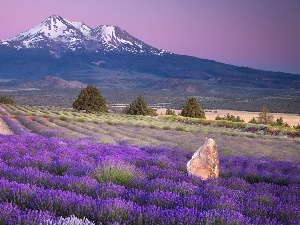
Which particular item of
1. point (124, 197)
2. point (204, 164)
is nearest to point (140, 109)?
point (204, 164)

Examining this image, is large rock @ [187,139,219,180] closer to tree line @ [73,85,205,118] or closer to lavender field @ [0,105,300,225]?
lavender field @ [0,105,300,225]

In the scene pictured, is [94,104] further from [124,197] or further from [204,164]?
[124,197]

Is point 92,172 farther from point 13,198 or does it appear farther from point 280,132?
point 280,132

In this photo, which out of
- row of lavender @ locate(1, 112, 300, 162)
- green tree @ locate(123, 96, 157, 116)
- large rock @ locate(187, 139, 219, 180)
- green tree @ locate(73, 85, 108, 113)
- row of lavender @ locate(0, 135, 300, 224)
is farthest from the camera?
green tree @ locate(123, 96, 157, 116)

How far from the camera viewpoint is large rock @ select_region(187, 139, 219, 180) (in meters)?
8.69

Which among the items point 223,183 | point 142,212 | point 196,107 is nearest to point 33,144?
point 223,183

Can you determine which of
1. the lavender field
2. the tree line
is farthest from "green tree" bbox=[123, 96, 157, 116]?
the lavender field

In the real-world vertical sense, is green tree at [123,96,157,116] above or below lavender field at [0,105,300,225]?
below

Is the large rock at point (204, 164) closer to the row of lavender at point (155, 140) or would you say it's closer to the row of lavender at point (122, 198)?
the row of lavender at point (122, 198)

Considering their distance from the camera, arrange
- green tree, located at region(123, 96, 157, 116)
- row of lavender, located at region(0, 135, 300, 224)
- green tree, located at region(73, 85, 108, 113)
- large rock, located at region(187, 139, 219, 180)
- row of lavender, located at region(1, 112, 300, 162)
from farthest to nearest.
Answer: green tree, located at region(123, 96, 157, 116) → green tree, located at region(73, 85, 108, 113) → row of lavender, located at region(1, 112, 300, 162) → large rock, located at region(187, 139, 219, 180) → row of lavender, located at region(0, 135, 300, 224)

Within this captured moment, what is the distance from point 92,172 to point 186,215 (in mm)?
2782

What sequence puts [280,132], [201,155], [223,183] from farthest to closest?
[280,132], [201,155], [223,183]

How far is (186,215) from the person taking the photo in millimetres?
3871

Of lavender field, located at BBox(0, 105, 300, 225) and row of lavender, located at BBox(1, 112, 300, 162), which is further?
row of lavender, located at BBox(1, 112, 300, 162)
